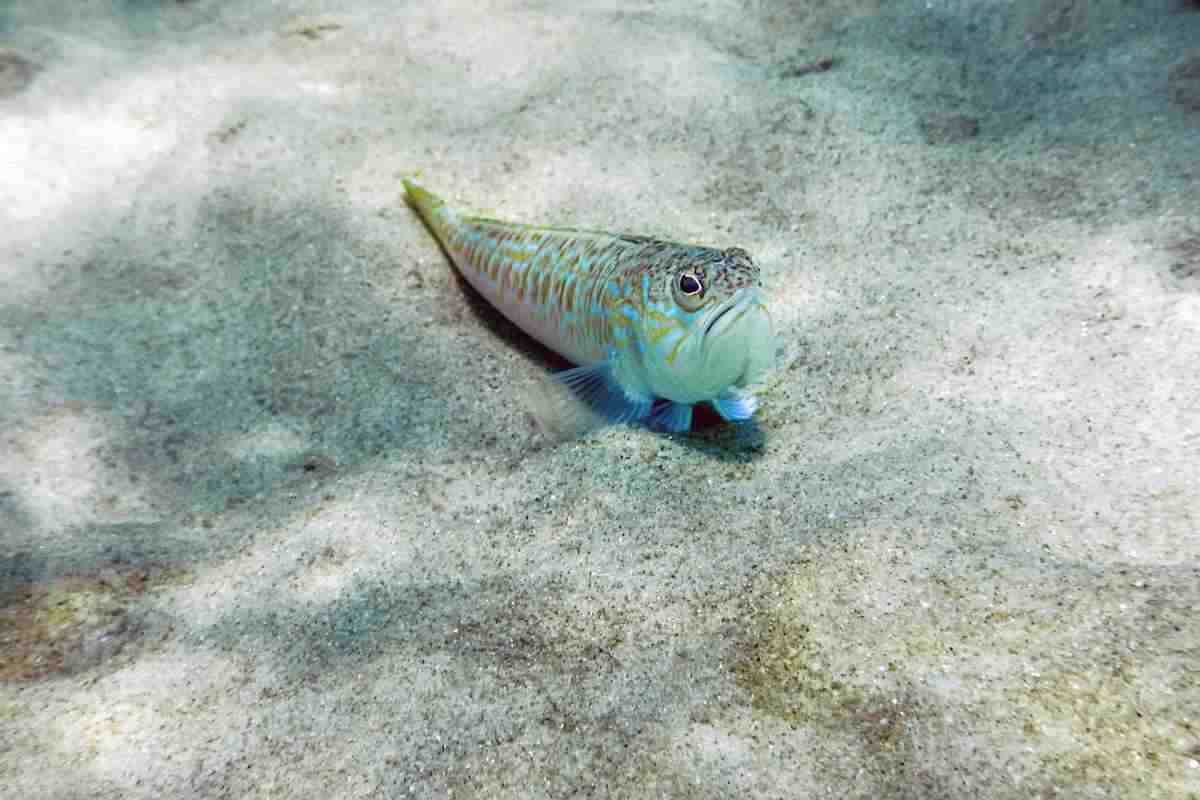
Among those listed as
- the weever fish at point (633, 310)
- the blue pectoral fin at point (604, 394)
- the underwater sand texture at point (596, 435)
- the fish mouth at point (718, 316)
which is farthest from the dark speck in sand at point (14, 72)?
the fish mouth at point (718, 316)

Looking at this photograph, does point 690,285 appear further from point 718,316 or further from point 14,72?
point 14,72

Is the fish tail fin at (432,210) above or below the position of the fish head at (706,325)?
below

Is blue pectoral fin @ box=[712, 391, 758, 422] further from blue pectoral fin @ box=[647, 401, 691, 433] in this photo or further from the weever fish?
blue pectoral fin @ box=[647, 401, 691, 433]

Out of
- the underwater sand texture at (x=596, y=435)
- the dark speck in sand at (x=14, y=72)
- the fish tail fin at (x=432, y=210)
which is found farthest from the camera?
the dark speck in sand at (x=14, y=72)

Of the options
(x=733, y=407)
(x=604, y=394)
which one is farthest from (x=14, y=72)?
(x=733, y=407)

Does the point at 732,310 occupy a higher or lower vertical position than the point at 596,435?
higher

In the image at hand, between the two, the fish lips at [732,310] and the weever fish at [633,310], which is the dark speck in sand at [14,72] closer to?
the weever fish at [633,310]

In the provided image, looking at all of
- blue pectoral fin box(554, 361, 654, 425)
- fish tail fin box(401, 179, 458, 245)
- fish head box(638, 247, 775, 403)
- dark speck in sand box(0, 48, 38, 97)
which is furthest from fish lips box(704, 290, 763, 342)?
dark speck in sand box(0, 48, 38, 97)
